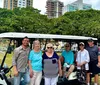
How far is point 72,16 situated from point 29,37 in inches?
1717

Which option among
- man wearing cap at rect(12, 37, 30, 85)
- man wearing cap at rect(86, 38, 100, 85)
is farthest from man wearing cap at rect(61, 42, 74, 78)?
man wearing cap at rect(12, 37, 30, 85)

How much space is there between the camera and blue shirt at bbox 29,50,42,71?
535cm

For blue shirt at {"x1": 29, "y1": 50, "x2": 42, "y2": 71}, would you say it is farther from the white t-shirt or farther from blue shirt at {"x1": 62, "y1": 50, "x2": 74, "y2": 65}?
the white t-shirt

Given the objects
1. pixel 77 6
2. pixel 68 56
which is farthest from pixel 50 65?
pixel 77 6

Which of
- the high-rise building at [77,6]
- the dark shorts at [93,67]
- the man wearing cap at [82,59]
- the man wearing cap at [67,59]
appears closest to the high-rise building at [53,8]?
the high-rise building at [77,6]

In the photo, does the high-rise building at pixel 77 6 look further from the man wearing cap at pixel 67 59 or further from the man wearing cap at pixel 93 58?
the man wearing cap at pixel 67 59

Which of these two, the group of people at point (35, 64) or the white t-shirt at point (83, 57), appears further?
the white t-shirt at point (83, 57)

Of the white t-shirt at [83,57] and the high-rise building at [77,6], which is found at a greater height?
the high-rise building at [77,6]

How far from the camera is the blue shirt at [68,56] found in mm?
6840

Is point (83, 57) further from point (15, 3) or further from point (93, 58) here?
point (15, 3)

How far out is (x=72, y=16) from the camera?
48656 mm

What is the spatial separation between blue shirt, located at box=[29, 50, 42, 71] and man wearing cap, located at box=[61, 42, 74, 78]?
5.24 ft

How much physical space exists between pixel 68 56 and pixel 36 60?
1.69m

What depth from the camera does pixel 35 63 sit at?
5395 millimetres
